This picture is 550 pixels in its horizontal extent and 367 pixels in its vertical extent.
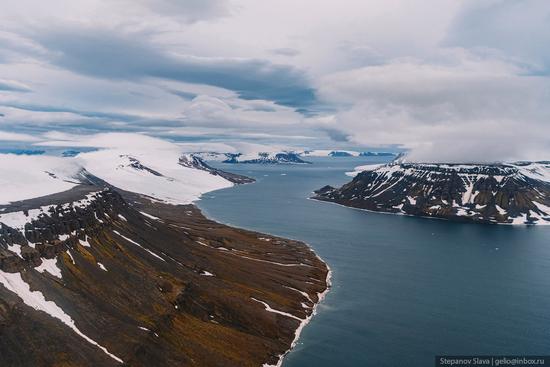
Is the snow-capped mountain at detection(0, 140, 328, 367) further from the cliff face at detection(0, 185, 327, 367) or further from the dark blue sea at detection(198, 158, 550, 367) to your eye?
the dark blue sea at detection(198, 158, 550, 367)

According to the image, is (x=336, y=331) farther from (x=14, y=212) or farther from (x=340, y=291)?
(x=14, y=212)

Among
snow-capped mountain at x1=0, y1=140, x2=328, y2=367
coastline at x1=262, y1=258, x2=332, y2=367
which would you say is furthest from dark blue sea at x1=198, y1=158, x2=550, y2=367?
snow-capped mountain at x1=0, y1=140, x2=328, y2=367

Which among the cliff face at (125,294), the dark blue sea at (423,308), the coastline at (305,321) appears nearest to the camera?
the cliff face at (125,294)

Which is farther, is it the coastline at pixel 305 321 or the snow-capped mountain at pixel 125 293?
the coastline at pixel 305 321

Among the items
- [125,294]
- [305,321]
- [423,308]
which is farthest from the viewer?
[423,308]

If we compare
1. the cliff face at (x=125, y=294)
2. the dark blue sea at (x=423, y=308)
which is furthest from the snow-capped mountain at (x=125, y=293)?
the dark blue sea at (x=423, y=308)

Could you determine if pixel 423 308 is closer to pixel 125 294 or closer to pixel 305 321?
pixel 305 321

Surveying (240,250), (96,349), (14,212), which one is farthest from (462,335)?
(14,212)

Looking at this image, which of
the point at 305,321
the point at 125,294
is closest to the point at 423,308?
the point at 305,321

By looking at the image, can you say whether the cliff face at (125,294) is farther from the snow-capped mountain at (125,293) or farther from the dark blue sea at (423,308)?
the dark blue sea at (423,308)
